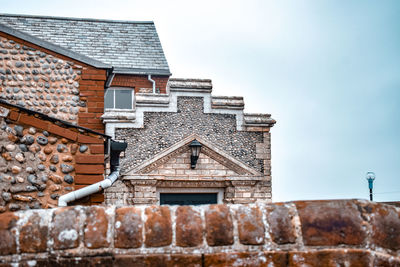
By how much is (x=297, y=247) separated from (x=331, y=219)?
190 millimetres

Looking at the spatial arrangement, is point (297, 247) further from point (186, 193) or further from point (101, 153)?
point (186, 193)

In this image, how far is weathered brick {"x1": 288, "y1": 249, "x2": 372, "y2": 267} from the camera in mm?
2238

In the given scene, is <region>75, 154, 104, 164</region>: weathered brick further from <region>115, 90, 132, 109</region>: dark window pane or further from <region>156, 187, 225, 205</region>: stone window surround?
<region>115, 90, 132, 109</region>: dark window pane

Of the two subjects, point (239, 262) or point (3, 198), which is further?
point (3, 198)

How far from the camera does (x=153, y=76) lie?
1681 cm

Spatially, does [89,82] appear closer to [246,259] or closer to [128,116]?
[128,116]

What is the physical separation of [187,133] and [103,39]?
5.78m

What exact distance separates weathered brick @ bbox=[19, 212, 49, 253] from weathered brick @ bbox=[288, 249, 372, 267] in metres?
1.04

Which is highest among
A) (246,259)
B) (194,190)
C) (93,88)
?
(93,88)

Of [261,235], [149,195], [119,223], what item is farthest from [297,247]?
[149,195]

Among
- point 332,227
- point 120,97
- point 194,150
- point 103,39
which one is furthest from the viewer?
point 103,39

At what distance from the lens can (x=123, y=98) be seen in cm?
1694

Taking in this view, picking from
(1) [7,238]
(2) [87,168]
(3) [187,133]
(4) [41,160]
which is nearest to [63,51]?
(2) [87,168]

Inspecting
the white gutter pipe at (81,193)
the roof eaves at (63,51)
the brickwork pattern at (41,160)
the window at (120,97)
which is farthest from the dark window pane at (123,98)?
the brickwork pattern at (41,160)
